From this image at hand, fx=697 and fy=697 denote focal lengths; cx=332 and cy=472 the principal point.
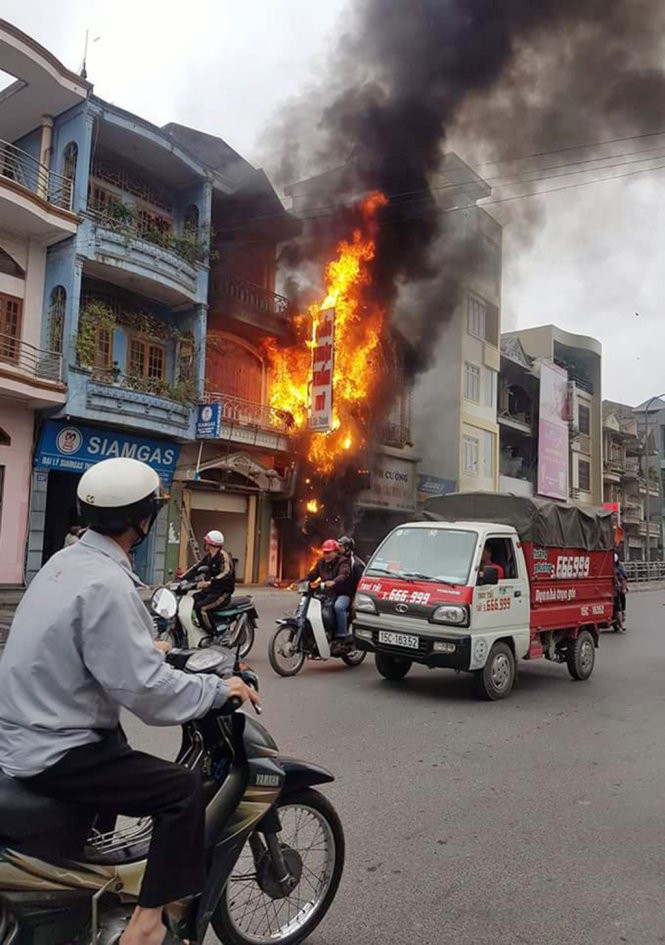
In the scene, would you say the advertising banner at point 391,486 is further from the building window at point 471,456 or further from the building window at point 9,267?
the building window at point 9,267

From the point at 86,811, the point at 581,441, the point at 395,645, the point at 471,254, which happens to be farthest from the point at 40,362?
the point at 581,441

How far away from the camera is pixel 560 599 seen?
852 cm

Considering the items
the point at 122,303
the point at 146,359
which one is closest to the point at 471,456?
the point at 146,359

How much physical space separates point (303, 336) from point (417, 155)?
21.5ft

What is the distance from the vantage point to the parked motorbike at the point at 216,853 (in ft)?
6.42

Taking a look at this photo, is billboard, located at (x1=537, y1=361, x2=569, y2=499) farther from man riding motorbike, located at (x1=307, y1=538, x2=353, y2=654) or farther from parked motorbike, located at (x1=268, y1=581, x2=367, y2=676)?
parked motorbike, located at (x1=268, y1=581, x2=367, y2=676)

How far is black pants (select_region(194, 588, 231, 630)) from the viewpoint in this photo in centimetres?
847

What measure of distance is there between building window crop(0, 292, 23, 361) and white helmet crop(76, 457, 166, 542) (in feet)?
50.2

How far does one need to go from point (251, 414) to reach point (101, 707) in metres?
19.7

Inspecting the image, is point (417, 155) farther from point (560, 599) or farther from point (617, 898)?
point (617, 898)

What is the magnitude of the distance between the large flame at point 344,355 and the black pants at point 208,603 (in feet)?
46.8

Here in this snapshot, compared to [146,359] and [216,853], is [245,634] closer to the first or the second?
[216,853]

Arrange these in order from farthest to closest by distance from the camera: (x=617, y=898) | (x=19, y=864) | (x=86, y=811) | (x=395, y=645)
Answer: (x=395, y=645) < (x=617, y=898) < (x=86, y=811) < (x=19, y=864)

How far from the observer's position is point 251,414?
70.5 feet
